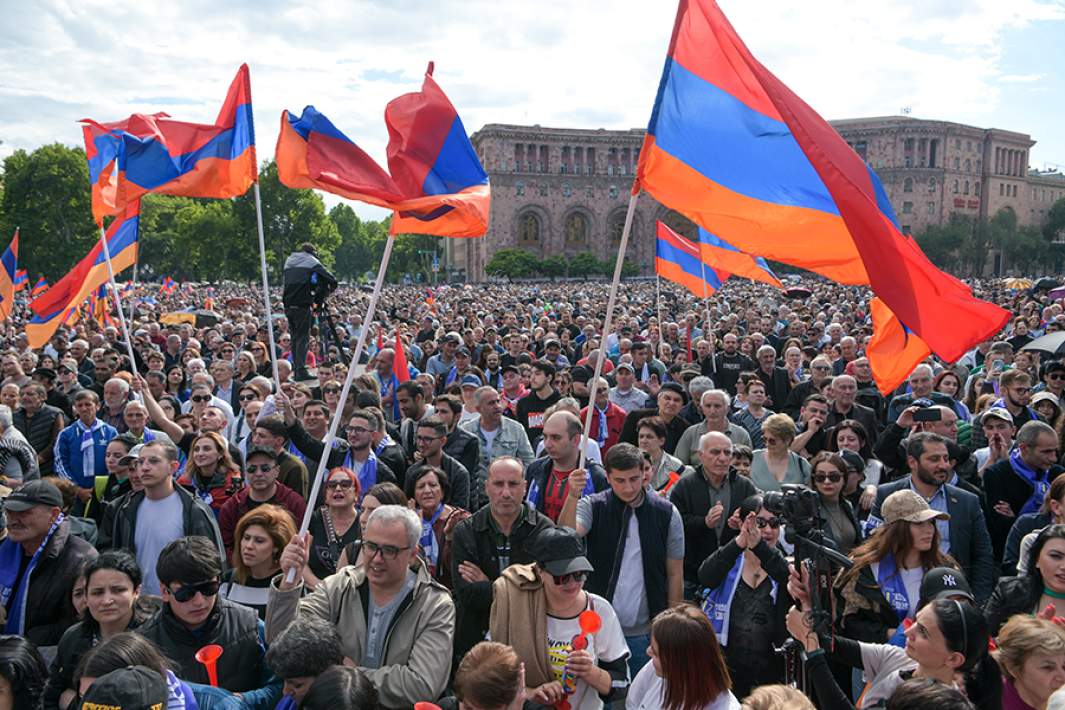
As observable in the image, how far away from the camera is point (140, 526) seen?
4688mm

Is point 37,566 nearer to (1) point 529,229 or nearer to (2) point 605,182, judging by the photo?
(1) point 529,229

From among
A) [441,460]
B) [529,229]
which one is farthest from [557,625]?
[529,229]

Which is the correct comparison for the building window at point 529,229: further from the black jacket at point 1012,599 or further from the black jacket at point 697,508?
the black jacket at point 1012,599

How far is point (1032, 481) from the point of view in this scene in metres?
5.36

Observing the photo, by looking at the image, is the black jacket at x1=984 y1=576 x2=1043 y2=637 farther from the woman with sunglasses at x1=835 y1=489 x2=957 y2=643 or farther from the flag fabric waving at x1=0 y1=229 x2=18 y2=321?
the flag fabric waving at x1=0 y1=229 x2=18 y2=321

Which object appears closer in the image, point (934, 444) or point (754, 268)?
point (934, 444)

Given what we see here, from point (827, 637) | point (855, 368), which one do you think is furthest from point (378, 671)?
point (855, 368)

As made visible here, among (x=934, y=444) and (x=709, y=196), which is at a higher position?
(x=709, y=196)

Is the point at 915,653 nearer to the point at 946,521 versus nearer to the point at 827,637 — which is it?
the point at 827,637

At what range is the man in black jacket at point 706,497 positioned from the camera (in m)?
4.99

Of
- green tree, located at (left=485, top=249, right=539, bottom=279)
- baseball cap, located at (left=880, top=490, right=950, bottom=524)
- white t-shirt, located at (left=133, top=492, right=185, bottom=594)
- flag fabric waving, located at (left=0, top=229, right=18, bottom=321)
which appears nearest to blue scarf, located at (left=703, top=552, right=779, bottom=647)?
baseball cap, located at (left=880, top=490, right=950, bottom=524)

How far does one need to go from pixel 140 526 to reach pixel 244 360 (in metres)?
6.15

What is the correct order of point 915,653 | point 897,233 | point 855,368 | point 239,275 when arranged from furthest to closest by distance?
point 239,275 → point 855,368 → point 897,233 → point 915,653

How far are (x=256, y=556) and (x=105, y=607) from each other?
0.70m
